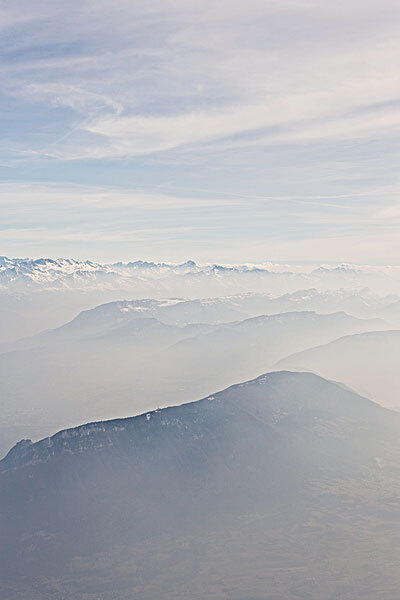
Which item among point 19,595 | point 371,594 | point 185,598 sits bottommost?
point 371,594

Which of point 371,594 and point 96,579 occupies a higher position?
point 96,579

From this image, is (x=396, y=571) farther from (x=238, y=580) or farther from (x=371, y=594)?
(x=238, y=580)

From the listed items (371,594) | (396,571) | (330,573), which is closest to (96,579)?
(330,573)

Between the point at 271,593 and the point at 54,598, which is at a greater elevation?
the point at 54,598

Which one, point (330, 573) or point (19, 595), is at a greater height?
point (19, 595)

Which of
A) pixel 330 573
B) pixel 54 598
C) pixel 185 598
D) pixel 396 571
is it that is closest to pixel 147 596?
pixel 185 598

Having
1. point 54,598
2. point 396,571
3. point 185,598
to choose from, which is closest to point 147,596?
point 185,598

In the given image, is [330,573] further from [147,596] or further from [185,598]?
[147,596]

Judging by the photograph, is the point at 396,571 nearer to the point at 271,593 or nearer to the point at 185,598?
the point at 271,593
